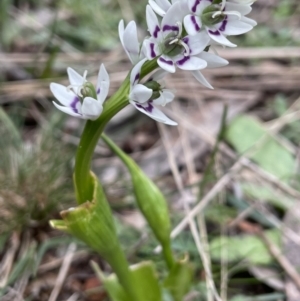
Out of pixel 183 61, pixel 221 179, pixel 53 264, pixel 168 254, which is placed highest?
pixel 183 61

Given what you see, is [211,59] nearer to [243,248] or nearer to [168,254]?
[168,254]

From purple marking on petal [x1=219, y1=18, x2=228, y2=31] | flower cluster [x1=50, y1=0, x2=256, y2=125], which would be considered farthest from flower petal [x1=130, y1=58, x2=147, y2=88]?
purple marking on petal [x1=219, y1=18, x2=228, y2=31]

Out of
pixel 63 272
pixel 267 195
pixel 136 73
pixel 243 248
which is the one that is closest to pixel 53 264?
pixel 63 272

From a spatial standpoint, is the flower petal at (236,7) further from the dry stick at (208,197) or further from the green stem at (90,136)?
the dry stick at (208,197)

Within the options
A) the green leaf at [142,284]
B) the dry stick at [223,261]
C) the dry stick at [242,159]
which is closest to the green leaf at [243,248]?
the dry stick at [223,261]

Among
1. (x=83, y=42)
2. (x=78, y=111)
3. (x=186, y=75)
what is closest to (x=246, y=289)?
(x=78, y=111)
